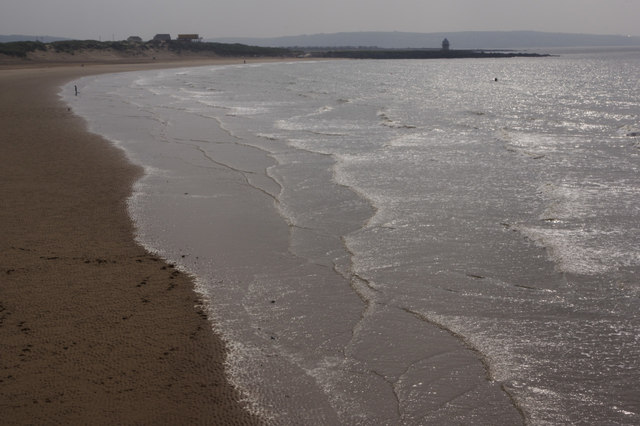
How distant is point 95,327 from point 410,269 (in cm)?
355

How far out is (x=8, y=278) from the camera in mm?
6867

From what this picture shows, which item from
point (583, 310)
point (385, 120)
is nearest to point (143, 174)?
point (583, 310)

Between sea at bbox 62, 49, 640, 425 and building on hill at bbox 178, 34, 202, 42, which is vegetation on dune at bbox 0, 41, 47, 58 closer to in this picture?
building on hill at bbox 178, 34, 202, 42

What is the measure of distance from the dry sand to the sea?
1.00 feet

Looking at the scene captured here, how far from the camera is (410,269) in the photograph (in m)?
7.41

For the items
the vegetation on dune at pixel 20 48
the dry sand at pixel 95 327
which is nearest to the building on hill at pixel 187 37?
the vegetation on dune at pixel 20 48

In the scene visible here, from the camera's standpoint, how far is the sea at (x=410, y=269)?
4.83m

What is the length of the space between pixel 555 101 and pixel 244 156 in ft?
81.2

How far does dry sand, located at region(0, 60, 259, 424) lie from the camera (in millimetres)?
4543

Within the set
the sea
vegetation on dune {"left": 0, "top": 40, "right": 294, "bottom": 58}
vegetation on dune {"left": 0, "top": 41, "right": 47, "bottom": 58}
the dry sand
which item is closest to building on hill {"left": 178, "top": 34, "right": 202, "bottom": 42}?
vegetation on dune {"left": 0, "top": 40, "right": 294, "bottom": 58}

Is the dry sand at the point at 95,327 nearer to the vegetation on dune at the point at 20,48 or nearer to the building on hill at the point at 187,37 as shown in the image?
the vegetation on dune at the point at 20,48

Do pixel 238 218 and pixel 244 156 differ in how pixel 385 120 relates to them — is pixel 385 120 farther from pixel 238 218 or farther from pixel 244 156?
pixel 238 218

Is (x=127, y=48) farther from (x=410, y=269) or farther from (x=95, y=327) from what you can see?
(x=95, y=327)

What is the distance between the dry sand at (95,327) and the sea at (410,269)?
1.00 ft
